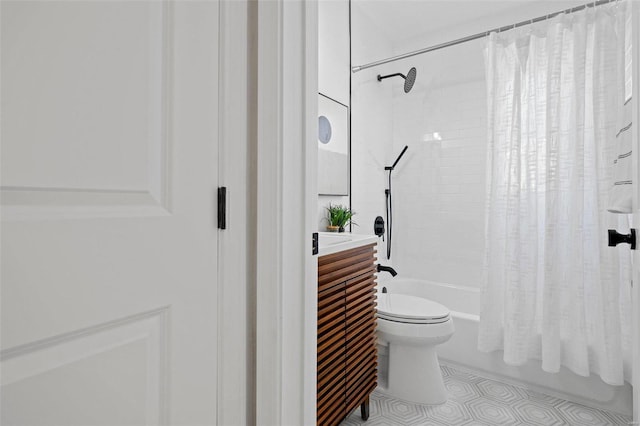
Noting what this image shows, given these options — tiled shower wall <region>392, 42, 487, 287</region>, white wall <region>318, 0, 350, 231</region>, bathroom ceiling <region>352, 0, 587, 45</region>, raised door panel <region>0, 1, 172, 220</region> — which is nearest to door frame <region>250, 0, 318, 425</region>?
raised door panel <region>0, 1, 172, 220</region>

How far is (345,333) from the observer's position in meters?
1.48

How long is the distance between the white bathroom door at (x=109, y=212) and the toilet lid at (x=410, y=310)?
1308 mm

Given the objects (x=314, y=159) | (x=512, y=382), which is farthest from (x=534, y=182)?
(x=314, y=159)

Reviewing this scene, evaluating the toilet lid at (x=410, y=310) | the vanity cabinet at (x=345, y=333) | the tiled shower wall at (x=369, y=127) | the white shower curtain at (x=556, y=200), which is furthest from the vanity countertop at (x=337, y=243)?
the white shower curtain at (x=556, y=200)

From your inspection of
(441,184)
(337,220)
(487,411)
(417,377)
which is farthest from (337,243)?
(441,184)

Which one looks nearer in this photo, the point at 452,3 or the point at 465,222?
the point at 452,3

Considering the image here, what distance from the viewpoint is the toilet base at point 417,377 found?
6.23 ft

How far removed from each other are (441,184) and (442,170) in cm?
12

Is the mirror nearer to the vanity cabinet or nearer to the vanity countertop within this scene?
the vanity countertop

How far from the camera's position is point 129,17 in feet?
1.94

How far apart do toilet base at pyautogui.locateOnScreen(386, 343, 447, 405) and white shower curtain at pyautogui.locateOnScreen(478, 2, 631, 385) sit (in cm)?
43

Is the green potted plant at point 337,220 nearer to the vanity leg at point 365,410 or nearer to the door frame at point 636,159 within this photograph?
the vanity leg at point 365,410

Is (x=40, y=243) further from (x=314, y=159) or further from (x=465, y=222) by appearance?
(x=465, y=222)

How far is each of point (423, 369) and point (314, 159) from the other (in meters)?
1.53
